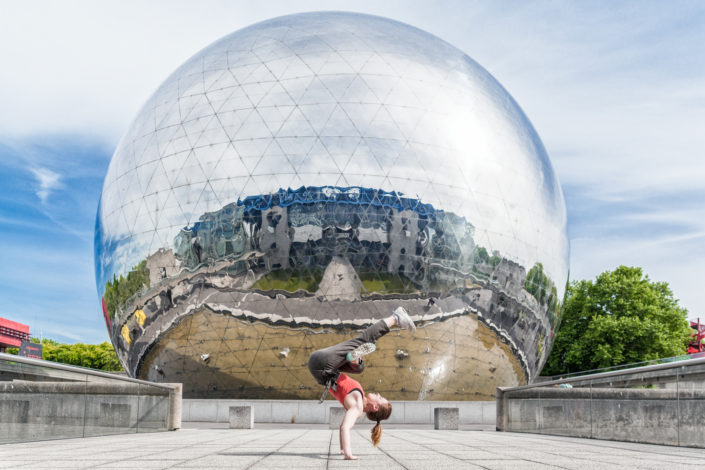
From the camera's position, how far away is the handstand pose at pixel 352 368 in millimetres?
6848

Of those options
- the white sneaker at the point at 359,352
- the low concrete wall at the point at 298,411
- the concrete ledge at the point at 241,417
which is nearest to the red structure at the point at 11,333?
the low concrete wall at the point at 298,411

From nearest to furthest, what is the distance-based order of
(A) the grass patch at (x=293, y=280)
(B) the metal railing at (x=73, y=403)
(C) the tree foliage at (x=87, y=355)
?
(B) the metal railing at (x=73, y=403) < (A) the grass patch at (x=293, y=280) < (C) the tree foliage at (x=87, y=355)

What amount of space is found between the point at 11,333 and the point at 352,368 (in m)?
103

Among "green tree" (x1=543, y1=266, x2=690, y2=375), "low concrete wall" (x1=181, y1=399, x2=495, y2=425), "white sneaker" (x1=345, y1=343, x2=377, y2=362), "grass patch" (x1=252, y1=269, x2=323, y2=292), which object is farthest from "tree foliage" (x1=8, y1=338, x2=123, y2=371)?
"white sneaker" (x1=345, y1=343, x2=377, y2=362)

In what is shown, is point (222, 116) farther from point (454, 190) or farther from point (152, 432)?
point (152, 432)

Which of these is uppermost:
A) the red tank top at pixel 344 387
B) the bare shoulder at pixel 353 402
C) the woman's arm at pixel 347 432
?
the red tank top at pixel 344 387

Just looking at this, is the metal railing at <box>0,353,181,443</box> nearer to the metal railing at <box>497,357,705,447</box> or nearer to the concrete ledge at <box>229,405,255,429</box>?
the concrete ledge at <box>229,405,255,429</box>

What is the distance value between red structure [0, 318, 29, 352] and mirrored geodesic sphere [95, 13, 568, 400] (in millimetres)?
79821

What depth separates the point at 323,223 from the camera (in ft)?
54.8

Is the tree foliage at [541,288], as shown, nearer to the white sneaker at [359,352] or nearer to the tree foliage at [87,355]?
the white sneaker at [359,352]

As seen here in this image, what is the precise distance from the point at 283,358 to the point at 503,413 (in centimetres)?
569

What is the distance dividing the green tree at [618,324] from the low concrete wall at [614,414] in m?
21.0

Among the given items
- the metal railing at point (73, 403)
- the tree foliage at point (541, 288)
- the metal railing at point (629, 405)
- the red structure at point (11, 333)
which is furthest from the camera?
the red structure at point (11, 333)

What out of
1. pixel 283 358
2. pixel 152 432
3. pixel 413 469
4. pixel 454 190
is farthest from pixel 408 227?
pixel 413 469
